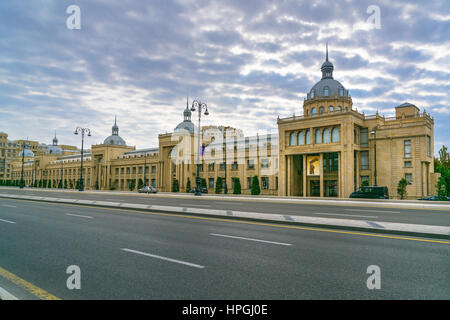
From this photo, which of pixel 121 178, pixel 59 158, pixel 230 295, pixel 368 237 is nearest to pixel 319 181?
pixel 368 237

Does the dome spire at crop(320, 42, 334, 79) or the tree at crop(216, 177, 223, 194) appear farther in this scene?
the dome spire at crop(320, 42, 334, 79)

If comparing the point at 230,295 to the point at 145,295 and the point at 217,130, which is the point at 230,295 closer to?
the point at 145,295

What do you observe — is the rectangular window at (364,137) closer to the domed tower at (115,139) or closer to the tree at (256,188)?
the tree at (256,188)

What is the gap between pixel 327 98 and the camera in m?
61.3

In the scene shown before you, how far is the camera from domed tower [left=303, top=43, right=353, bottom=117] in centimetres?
6103

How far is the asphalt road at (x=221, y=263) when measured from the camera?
5.16 meters

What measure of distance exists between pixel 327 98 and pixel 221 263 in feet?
196

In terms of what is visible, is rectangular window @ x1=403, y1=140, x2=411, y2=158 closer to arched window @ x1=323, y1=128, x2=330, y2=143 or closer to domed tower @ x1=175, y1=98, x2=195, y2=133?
arched window @ x1=323, y1=128, x2=330, y2=143

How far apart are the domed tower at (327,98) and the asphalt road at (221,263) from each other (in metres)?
53.9

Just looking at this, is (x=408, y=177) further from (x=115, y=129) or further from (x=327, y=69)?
(x=115, y=129)

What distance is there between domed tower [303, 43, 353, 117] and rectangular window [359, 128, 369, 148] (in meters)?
12.3

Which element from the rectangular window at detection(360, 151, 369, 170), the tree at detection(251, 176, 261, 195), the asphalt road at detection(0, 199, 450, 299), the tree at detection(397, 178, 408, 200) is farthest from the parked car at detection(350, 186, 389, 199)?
the asphalt road at detection(0, 199, 450, 299)

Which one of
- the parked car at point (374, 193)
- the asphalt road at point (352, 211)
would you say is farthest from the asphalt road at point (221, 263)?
the parked car at point (374, 193)

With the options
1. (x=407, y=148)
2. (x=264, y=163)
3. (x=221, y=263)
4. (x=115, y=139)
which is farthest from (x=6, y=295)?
(x=115, y=139)
